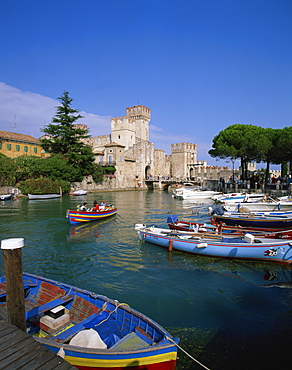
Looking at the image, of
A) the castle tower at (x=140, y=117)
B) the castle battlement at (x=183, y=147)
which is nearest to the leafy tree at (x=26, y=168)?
the castle tower at (x=140, y=117)

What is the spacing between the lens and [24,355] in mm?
3191

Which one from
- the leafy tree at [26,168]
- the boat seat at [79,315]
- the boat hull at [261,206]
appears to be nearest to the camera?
the boat seat at [79,315]

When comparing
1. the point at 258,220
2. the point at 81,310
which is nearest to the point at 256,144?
the point at 258,220

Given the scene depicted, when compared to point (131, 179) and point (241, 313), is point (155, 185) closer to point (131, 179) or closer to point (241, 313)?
point (131, 179)

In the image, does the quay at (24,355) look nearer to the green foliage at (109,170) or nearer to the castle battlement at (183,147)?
the green foliage at (109,170)

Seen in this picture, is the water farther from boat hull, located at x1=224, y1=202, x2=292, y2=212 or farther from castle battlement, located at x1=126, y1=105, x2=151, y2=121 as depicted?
castle battlement, located at x1=126, y1=105, x2=151, y2=121

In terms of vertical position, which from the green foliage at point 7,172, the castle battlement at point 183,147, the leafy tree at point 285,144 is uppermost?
the castle battlement at point 183,147

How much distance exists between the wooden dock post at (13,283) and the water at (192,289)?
2.99 metres

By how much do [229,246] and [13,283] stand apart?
25.8 ft

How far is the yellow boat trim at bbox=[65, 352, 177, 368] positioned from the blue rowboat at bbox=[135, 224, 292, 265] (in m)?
6.79

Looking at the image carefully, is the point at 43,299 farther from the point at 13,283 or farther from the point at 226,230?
the point at 226,230

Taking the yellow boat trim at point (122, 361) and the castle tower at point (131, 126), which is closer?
the yellow boat trim at point (122, 361)

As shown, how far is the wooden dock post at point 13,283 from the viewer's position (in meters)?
3.99

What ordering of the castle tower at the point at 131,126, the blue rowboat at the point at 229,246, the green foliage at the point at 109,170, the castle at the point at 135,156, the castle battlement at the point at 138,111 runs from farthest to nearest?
the castle battlement at the point at 138,111 → the castle tower at the point at 131,126 → the green foliage at the point at 109,170 → the castle at the point at 135,156 → the blue rowboat at the point at 229,246
